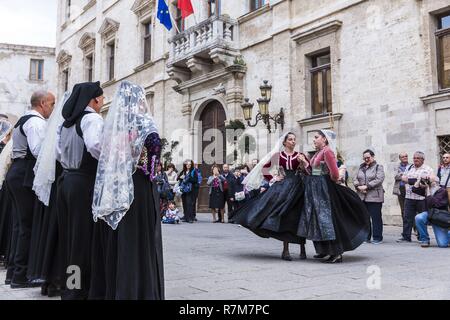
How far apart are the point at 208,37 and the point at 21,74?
2408 centimetres

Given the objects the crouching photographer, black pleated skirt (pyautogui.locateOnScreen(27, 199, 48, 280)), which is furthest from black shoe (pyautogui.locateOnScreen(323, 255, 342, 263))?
black pleated skirt (pyautogui.locateOnScreen(27, 199, 48, 280))

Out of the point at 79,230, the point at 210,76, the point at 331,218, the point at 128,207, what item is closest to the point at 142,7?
the point at 210,76

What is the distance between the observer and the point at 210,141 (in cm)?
1808

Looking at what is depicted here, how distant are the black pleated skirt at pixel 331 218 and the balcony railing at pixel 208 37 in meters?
10.4

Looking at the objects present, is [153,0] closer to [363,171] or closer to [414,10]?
[414,10]

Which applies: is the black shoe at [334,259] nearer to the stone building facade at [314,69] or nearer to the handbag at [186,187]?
the stone building facade at [314,69]

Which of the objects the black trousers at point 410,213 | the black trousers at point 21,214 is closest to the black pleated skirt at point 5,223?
the black trousers at point 21,214

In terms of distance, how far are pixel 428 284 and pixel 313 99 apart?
9895mm

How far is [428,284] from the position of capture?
467 cm

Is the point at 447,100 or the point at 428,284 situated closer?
the point at 428,284

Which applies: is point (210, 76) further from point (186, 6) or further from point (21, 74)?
point (21, 74)

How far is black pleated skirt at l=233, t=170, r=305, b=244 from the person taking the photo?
646cm

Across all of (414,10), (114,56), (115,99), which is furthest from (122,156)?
(114,56)
